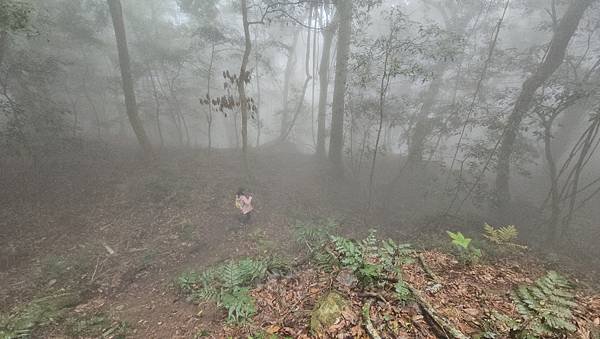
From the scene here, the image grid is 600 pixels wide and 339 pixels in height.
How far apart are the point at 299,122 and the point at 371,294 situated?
25247 millimetres

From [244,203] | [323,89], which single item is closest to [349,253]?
[244,203]

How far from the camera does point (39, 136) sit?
1344 centimetres

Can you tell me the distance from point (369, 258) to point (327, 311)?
1521 millimetres

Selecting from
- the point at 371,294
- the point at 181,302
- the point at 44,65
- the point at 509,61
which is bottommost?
the point at 181,302

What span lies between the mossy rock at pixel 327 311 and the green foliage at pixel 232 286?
118cm

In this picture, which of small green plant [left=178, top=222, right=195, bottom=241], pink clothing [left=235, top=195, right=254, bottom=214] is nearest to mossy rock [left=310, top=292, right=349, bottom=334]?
pink clothing [left=235, top=195, right=254, bottom=214]

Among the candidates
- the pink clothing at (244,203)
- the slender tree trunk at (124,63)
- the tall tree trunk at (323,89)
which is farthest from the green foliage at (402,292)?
the tall tree trunk at (323,89)

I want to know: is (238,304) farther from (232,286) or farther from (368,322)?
(368,322)

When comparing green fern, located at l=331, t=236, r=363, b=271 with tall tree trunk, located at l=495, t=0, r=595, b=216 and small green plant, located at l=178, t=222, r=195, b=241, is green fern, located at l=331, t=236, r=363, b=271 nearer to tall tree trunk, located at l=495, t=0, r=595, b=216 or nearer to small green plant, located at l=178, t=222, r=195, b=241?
small green plant, located at l=178, t=222, r=195, b=241

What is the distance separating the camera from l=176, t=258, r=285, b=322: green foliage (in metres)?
4.71

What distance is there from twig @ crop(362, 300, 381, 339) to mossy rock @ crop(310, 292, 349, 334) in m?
0.28

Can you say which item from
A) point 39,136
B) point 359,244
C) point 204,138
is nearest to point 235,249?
point 359,244

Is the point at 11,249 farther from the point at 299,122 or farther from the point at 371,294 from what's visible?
the point at 299,122

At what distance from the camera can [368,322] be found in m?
3.55
